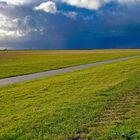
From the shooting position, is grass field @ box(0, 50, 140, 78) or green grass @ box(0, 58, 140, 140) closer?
green grass @ box(0, 58, 140, 140)

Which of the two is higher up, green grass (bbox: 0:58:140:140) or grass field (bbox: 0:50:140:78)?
green grass (bbox: 0:58:140:140)

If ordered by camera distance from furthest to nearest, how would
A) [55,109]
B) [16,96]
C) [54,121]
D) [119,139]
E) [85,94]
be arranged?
[16,96] < [85,94] < [55,109] < [54,121] < [119,139]

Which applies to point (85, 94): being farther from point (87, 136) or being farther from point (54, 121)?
point (87, 136)

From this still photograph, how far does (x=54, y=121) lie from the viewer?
10.9m

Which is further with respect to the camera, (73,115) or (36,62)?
(36,62)

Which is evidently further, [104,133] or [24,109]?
[24,109]

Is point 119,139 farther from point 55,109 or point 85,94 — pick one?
point 85,94

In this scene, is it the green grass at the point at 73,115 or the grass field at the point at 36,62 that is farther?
the grass field at the point at 36,62

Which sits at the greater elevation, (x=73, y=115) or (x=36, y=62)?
(x=73, y=115)

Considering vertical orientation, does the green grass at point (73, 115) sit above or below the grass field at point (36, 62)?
above

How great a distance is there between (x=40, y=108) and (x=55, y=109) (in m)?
0.84

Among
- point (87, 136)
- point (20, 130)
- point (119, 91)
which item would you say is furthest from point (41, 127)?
point (119, 91)

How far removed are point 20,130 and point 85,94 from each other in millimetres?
6503

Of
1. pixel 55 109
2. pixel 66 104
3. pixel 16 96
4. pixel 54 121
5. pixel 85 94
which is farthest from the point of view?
pixel 16 96
